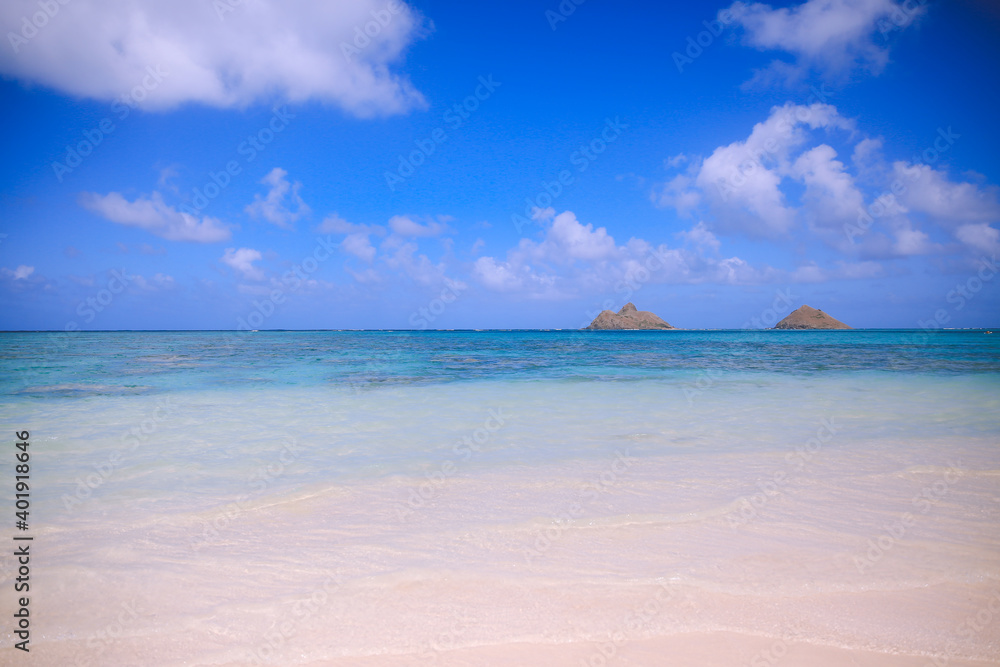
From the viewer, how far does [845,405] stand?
11.1m

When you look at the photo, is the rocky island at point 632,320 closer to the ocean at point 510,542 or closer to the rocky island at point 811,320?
the rocky island at point 811,320

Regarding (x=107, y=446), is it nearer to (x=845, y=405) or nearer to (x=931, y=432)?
(x=931, y=432)

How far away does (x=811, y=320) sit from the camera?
6688 inches

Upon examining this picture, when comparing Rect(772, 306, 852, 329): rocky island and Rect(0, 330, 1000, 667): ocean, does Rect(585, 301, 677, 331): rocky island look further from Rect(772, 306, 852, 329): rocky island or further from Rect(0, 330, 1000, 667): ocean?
Rect(0, 330, 1000, 667): ocean

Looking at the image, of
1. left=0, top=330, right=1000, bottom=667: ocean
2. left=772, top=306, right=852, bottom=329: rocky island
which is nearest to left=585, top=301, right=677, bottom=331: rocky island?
left=772, top=306, right=852, bottom=329: rocky island

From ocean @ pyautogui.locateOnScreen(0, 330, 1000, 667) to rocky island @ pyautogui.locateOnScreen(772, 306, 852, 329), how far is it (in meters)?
194

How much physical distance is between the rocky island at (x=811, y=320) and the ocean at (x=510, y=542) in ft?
637

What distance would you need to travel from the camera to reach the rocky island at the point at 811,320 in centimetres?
16838

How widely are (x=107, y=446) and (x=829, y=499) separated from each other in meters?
10.4

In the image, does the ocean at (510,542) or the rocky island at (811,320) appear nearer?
the ocean at (510,542)

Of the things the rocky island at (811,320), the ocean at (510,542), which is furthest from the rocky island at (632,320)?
the ocean at (510,542)

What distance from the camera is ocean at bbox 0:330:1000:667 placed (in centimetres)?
275

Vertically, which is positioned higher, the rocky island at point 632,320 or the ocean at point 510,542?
the rocky island at point 632,320

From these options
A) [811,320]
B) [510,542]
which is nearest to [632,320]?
[811,320]
